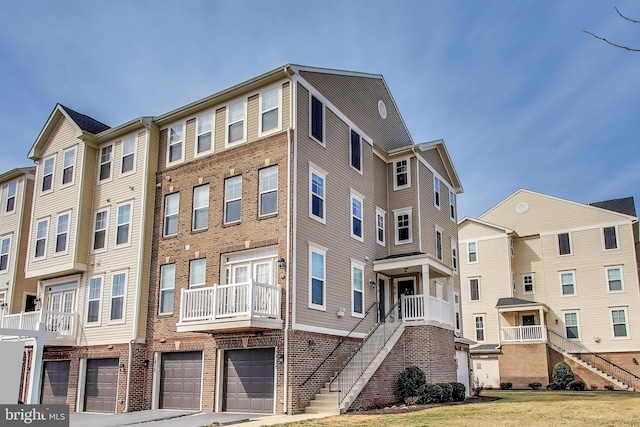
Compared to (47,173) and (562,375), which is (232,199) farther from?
(562,375)

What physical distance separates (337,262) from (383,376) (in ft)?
13.7

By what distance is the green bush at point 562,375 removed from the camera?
34.1m

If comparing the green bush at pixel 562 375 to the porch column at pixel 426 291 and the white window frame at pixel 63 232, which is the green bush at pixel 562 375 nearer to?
the porch column at pixel 426 291

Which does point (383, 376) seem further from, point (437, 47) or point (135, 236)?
point (437, 47)

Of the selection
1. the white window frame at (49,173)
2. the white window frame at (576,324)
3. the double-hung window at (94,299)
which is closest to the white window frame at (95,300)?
the double-hung window at (94,299)

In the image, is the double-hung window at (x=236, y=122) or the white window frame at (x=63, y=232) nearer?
the double-hung window at (x=236, y=122)

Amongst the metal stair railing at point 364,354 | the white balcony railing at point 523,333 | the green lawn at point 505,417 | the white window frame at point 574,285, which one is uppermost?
the white window frame at point 574,285

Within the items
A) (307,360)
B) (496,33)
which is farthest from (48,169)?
(496,33)

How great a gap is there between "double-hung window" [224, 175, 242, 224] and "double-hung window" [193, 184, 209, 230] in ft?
3.03

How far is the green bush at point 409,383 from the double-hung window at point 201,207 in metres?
8.71

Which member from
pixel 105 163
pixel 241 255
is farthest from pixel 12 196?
pixel 241 255

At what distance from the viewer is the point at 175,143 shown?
22.3 metres

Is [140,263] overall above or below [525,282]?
below

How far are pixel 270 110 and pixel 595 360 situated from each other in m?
28.5
